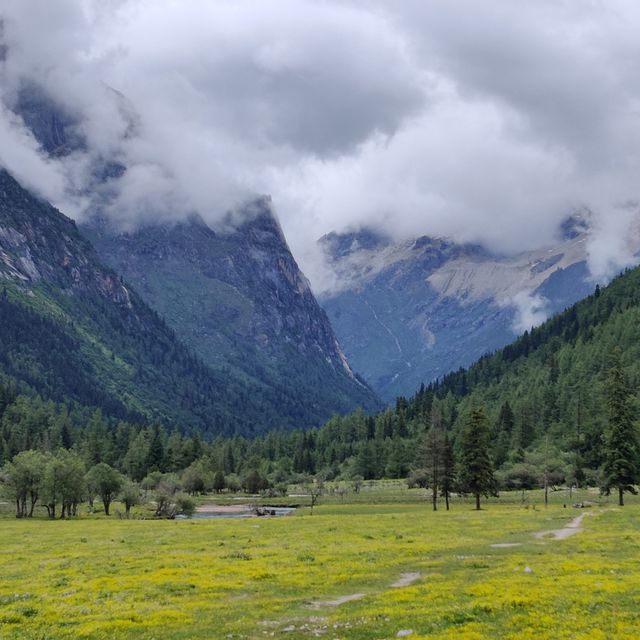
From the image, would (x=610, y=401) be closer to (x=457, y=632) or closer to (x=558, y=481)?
(x=558, y=481)

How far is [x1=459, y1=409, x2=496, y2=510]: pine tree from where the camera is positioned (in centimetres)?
10881

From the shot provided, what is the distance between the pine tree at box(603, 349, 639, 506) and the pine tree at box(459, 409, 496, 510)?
18.2m

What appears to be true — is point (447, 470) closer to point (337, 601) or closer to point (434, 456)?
point (434, 456)

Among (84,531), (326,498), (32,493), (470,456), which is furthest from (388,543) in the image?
(326,498)

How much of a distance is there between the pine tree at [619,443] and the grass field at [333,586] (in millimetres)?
33117

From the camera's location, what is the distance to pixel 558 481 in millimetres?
169625

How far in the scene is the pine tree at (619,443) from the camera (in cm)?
9800

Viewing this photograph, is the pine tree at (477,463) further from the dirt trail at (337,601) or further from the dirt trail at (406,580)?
the dirt trail at (337,601)

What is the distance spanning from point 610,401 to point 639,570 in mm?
70937

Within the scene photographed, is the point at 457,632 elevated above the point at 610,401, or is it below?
below

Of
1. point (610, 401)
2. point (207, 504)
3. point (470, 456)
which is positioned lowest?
point (207, 504)

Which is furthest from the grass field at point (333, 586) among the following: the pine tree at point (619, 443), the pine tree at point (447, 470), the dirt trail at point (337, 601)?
the pine tree at point (447, 470)

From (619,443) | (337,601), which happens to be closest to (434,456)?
(619,443)

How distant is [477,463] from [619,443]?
22.2 m
